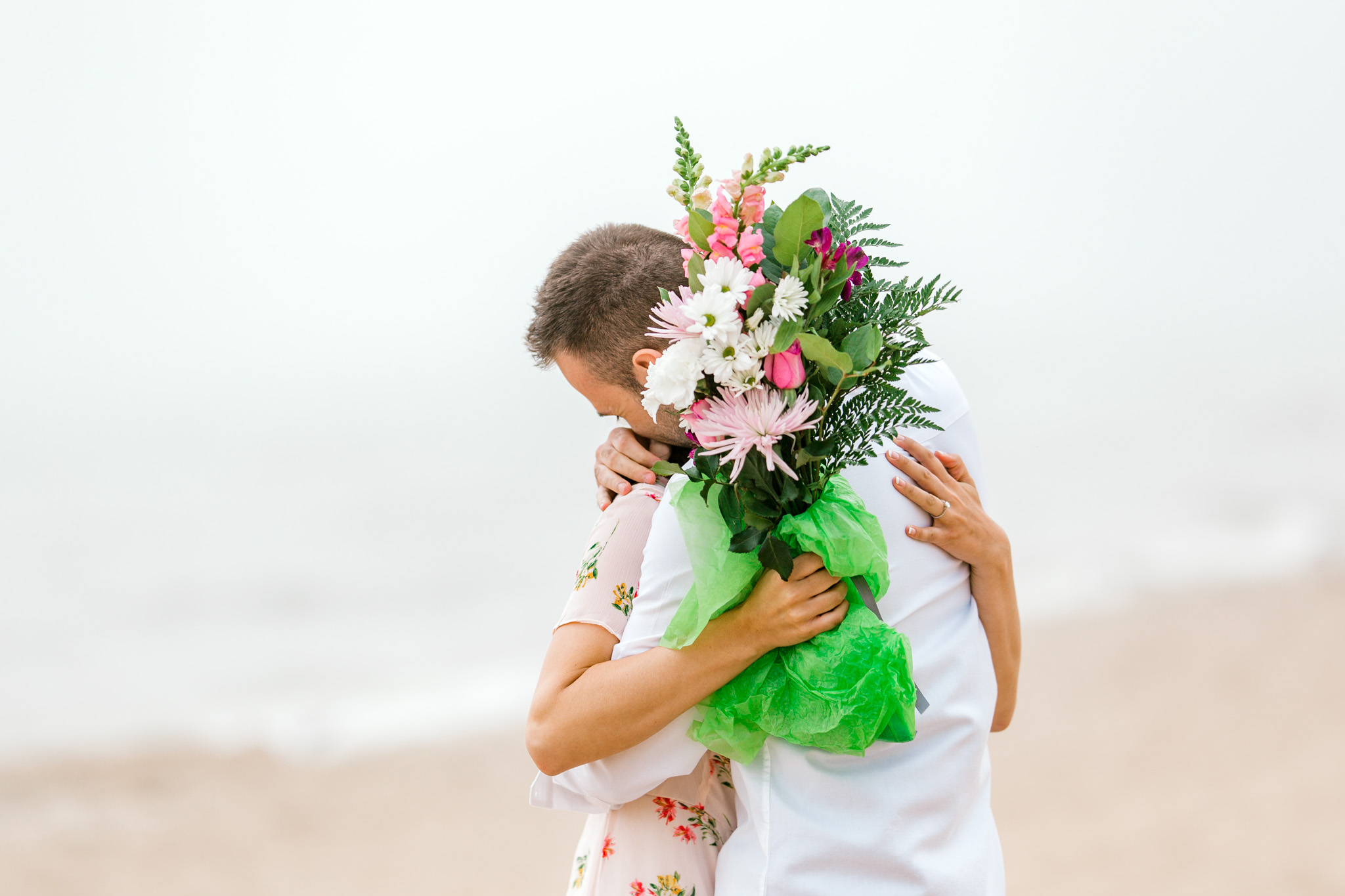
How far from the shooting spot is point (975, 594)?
1.47 m

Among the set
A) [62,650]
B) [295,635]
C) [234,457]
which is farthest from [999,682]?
[234,457]

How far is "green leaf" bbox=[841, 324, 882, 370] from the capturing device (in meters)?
1.11

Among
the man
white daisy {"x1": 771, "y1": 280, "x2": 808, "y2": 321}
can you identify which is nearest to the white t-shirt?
the man

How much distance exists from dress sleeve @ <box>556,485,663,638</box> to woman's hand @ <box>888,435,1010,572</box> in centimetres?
37

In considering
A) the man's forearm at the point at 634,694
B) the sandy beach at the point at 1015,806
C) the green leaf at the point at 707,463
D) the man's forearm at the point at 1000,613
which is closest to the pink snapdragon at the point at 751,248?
the green leaf at the point at 707,463

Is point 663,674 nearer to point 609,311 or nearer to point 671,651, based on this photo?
point 671,651

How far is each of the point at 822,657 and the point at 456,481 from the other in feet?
32.0

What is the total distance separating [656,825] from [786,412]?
74cm

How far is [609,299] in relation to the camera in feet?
4.99

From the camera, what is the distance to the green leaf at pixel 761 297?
1.09m

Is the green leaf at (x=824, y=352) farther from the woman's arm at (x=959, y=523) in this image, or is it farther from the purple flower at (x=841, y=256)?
the woman's arm at (x=959, y=523)

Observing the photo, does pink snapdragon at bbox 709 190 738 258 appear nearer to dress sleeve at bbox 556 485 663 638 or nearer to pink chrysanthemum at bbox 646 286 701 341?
pink chrysanthemum at bbox 646 286 701 341

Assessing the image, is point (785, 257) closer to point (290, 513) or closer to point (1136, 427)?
point (290, 513)

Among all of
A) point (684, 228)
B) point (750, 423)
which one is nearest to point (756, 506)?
point (750, 423)
